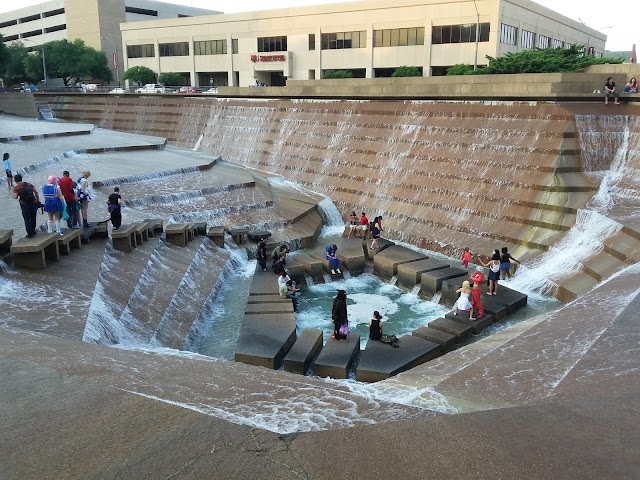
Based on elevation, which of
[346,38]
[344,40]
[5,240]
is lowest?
[5,240]

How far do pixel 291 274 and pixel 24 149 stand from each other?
50.9ft

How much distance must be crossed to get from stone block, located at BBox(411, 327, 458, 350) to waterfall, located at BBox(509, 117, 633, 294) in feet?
13.2

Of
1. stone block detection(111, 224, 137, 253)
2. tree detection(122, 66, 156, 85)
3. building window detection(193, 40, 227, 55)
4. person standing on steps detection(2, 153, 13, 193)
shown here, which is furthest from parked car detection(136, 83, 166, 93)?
stone block detection(111, 224, 137, 253)

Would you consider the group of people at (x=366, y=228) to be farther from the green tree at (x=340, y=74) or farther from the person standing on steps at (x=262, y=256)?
the green tree at (x=340, y=74)

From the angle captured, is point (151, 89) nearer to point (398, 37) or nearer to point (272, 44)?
point (272, 44)

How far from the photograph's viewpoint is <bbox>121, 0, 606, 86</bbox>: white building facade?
4222 cm

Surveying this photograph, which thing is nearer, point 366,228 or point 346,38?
point 366,228

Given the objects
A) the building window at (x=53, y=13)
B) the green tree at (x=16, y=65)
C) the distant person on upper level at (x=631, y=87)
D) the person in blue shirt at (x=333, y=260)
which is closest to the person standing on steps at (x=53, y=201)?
the person in blue shirt at (x=333, y=260)

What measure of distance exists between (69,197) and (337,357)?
21.7 ft

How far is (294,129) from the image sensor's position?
86.8ft

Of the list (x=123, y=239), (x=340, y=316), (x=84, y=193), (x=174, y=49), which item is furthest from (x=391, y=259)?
(x=174, y=49)

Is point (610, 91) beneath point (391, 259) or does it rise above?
above

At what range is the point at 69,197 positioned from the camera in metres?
11.9

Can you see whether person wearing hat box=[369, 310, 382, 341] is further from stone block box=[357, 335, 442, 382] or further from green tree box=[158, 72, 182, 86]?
green tree box=[158, 72, 182, 86]
